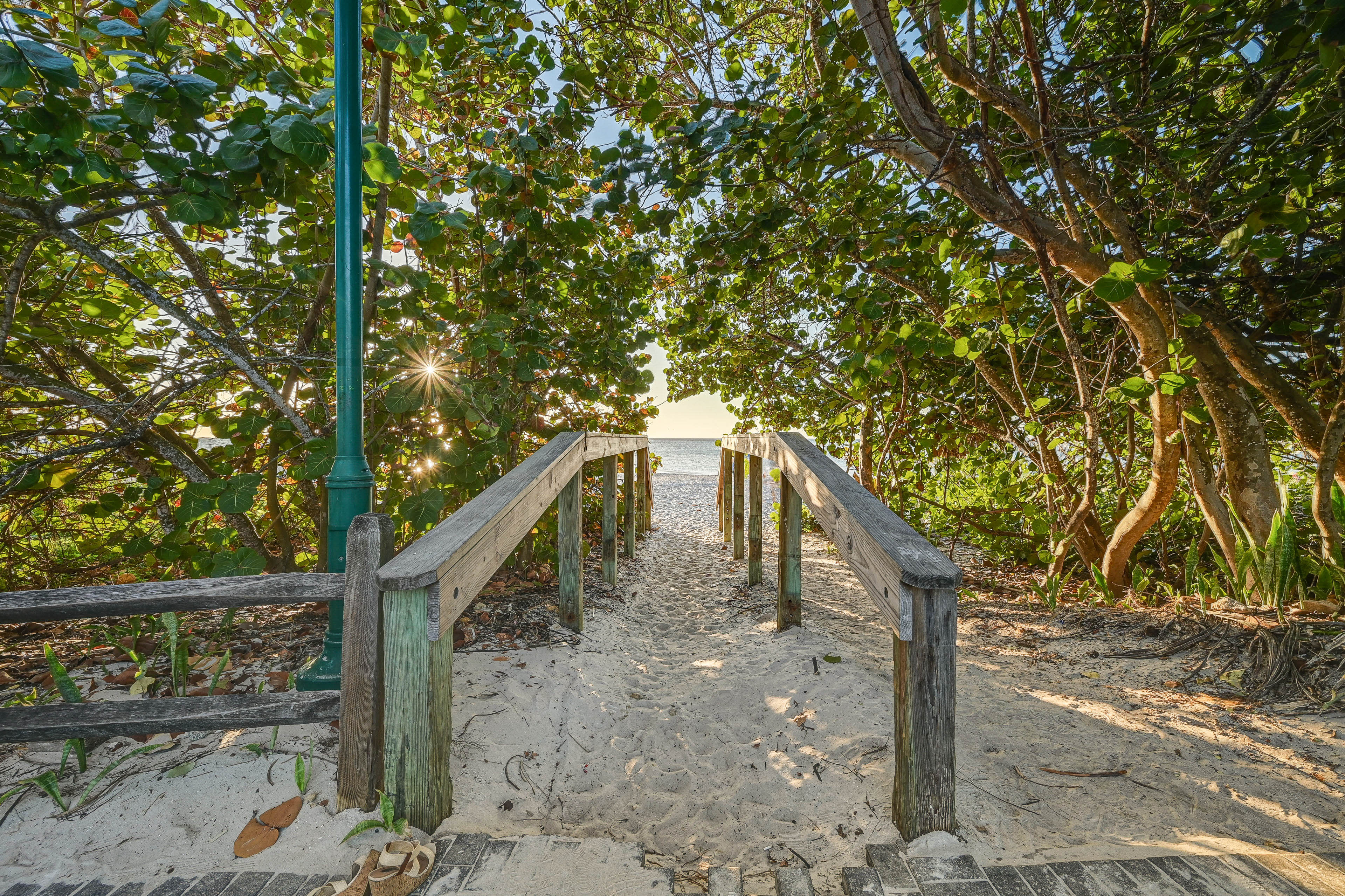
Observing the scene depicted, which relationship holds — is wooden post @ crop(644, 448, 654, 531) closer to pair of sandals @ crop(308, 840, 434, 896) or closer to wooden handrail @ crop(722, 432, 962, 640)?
wooden handrail @ crop(722, 432, 962, 640)

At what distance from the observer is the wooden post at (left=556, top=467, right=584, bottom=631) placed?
286cm

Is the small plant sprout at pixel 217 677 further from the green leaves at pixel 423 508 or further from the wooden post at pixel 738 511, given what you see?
the wooden post at pixel 738 511

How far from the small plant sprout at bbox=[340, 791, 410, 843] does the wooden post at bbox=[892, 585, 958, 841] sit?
1.24 m

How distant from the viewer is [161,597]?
125 cm

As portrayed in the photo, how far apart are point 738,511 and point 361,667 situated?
4.37 meters

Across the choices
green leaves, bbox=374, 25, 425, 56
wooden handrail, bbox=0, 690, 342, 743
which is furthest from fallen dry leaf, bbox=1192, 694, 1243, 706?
green leaves, bbox=374, 25, 425, 56

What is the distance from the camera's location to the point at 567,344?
3.15m

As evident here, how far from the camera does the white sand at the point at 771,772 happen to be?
1.25 meters

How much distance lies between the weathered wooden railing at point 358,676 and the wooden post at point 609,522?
2669 millimetres

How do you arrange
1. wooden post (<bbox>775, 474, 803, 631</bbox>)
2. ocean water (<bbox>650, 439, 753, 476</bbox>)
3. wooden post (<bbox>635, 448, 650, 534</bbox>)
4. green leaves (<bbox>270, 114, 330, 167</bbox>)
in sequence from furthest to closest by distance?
ocean water (<bbox>650, 439, 753, 476</bbox>) → wooden post (<bbox>635, 448, 650, 534</bbox>) → wooden post (<bbox>775, 474, 803, 631</bbox>) → green leaves (<bbox>270, 114, 330, 167</bbox>)

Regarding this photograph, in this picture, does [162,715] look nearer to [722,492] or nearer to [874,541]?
[874,541]

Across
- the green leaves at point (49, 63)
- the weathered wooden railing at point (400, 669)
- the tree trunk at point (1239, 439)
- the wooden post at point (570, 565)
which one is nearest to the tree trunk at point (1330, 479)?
the tree trunk at point (1239, 439)

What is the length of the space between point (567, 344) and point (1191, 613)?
3611 millimetres

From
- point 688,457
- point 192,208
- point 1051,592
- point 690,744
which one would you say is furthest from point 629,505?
point 688,457
